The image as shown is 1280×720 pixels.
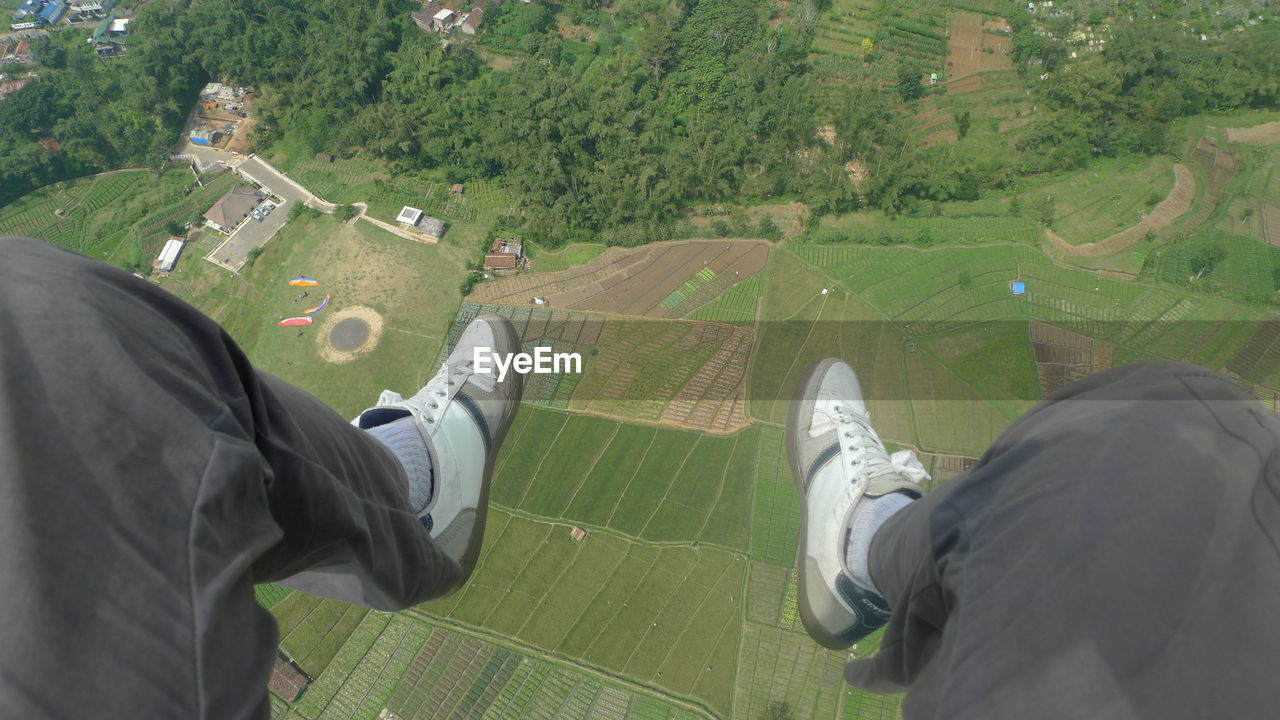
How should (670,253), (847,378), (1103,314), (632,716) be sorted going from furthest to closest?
(670,253) < (1103,314) < (632,716) < (847,378)

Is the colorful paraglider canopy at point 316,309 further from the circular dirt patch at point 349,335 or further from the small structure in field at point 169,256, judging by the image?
the small structure in field at point 169,256

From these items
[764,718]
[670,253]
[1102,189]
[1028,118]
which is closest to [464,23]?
[670,253]

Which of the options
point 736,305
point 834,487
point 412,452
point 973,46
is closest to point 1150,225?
point 973,46

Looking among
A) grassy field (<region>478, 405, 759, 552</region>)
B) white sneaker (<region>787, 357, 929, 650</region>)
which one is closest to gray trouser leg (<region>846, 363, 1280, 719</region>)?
white sneaker (<region>787, 357, 929, 650</region>)

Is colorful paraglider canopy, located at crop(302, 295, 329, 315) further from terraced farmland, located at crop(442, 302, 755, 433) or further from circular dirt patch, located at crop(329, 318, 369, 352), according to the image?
terraced farmland, located at crop(442, 302, 755, 433)

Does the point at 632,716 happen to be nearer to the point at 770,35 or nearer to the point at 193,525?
the point at 193,525

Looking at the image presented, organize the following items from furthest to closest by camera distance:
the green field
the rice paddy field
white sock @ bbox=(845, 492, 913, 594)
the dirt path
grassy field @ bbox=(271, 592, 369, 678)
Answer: the green field < the dirt path < grassy field @ bbox=(271, 592, 369, 678) < the rice paddy field < white sock @ bbox=(845, 492, 913, 594)

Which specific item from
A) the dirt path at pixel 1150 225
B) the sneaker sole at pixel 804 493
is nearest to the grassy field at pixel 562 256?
the sneaker sole at pixel 804 493

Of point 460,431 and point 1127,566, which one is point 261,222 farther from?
point 1127,566

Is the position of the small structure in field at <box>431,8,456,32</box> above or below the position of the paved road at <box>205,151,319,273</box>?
above
